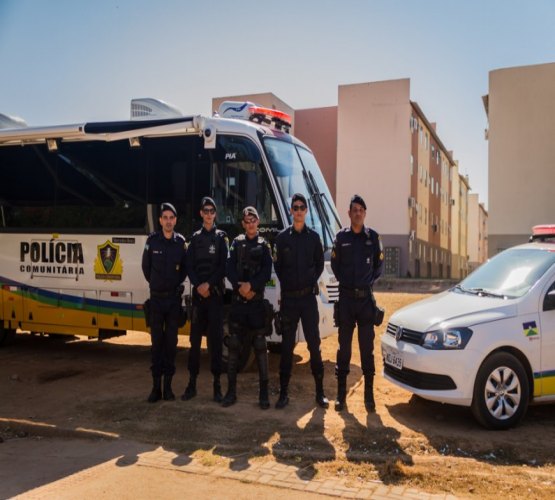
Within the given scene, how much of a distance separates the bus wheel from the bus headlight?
761 centimetres

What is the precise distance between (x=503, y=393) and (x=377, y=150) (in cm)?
3097

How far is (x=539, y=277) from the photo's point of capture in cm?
633

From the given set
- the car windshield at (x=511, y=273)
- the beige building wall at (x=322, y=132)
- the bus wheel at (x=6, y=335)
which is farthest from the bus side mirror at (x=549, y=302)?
the beige building wall at (x=322, y=132)

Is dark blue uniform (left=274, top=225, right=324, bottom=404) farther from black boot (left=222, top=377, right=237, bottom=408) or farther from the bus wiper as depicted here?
the bus wiper

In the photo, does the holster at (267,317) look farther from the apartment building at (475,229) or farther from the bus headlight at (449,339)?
the apartment building at (475,229)

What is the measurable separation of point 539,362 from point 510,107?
75.6 feet

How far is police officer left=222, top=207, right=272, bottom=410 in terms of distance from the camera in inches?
265

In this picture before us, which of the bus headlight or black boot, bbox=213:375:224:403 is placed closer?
the bus headlight

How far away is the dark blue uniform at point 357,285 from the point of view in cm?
664

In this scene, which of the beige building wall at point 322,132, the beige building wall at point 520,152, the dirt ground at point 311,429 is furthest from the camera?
the beige building wall at point 322,132

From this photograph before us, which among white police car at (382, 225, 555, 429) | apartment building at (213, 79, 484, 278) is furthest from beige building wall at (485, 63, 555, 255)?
white police car at (382, 225, 555, 429)

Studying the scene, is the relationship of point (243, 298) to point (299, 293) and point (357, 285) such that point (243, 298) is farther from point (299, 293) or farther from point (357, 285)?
point (357, 285)

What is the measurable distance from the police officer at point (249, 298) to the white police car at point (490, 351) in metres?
1.48

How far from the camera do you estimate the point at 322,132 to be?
39625 mm
